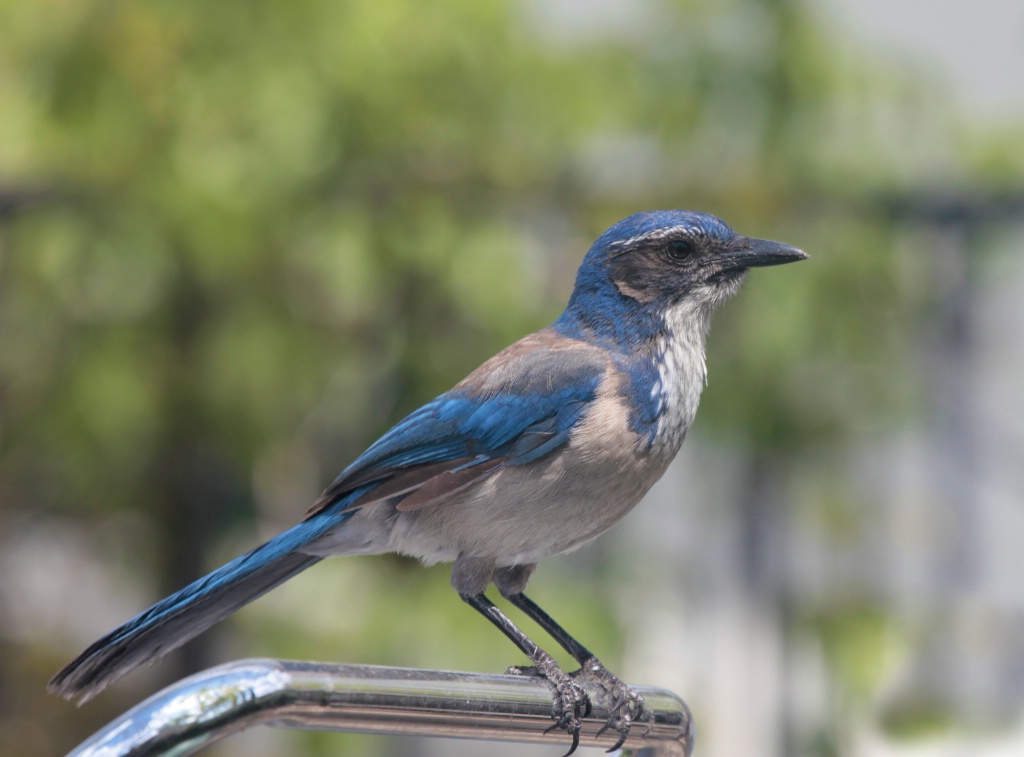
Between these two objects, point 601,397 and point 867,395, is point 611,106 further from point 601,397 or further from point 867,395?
point 601,397

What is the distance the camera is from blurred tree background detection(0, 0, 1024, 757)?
459 cm

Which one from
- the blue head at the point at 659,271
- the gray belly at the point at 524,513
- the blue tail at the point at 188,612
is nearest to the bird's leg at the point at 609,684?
the gray belly at the point at 524,513

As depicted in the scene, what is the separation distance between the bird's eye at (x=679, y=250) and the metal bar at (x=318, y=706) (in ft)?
3.99

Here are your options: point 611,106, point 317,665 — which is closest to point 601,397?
point 317,665

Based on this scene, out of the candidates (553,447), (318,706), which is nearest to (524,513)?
(553,447)

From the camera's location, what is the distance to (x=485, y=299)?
4.57 metres

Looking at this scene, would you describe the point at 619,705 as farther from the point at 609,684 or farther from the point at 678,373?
the point at 678,373

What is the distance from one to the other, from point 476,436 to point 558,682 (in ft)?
1.80

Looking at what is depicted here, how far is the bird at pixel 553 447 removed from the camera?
2.81 m

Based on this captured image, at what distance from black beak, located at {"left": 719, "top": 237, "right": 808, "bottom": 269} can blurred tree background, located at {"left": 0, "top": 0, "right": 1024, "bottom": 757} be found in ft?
5.25

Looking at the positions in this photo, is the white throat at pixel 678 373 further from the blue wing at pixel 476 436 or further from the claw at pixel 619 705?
the claw at pixel 619 705

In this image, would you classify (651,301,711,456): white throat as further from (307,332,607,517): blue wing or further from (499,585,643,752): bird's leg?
(499,585,643,752): bird's leg

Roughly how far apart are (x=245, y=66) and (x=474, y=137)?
84 cm

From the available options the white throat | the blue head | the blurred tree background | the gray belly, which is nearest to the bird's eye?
the blue head
